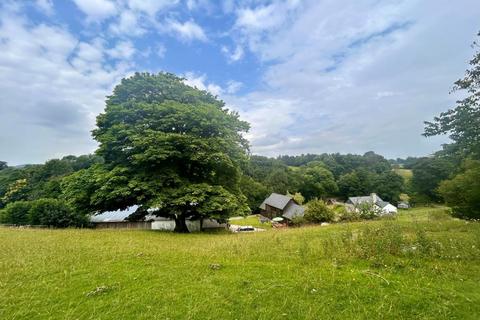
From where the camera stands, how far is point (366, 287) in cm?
501

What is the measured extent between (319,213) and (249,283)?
26969 millimetres

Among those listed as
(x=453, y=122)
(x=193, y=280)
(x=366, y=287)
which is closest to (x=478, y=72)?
(x=453, y=122)

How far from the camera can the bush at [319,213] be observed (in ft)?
97.5

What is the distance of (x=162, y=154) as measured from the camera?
49.0 ft

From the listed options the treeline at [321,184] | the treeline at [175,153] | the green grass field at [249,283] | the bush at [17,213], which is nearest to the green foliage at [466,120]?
the treeline at [175,153]

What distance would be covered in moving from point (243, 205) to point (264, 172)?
2619 inches

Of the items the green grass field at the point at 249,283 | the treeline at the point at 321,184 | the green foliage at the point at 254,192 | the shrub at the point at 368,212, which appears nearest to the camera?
the green grass field at the point at 249,283

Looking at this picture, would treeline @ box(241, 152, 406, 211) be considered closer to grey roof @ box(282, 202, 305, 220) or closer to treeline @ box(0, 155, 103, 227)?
grey roof @ box(282, 202, 305, 220)

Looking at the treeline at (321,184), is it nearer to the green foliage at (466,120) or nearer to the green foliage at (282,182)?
the green foliage at (282,182)

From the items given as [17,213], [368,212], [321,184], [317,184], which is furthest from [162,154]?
[321,184]

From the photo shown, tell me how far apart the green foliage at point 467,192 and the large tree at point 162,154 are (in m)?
15.4

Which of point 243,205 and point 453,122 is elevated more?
point 453,122

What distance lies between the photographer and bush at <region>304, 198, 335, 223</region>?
29.7m

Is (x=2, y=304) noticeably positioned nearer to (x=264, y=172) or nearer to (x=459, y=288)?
(x=459, y=288)
